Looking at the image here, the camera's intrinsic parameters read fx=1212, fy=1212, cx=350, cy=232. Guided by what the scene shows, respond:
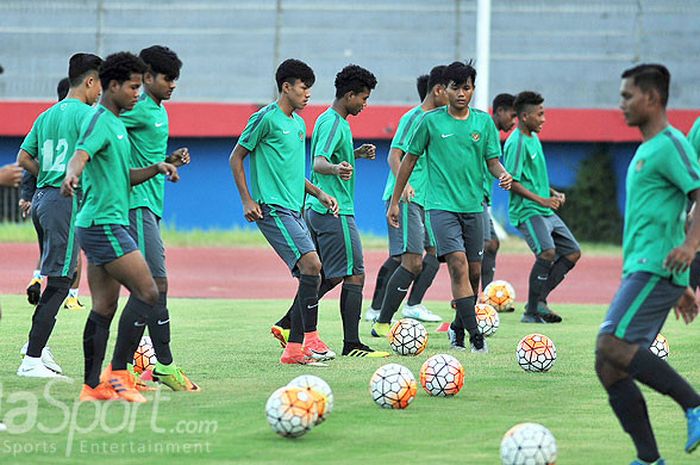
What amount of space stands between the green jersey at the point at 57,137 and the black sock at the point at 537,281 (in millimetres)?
6995

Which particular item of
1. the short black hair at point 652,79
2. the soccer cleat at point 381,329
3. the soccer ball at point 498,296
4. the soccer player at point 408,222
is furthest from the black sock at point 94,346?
the soccer ball at point 498,296

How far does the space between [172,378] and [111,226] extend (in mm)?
1370

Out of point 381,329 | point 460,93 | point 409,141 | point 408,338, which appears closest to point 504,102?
point 381,329

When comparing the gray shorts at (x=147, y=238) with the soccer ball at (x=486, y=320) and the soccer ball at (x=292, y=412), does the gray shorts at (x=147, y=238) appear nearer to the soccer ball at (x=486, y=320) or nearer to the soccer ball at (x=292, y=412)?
the soccer ball at (x=292, y=412)

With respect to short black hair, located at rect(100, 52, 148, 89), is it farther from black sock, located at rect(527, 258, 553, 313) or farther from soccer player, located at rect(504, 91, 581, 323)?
black sock, located at rect(527, 258, 553, 313)

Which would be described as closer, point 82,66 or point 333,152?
point 82,66

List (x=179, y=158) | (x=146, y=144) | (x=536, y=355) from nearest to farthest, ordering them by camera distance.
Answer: (x=179, y=158) → (x=146, y=144) → (x=536, y=355)

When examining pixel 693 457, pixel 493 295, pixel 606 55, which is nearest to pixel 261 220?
pixel 693 457

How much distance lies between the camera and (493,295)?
1588 cm

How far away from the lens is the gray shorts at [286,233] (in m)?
10.4

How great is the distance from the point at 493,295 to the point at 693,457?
904 centimetres

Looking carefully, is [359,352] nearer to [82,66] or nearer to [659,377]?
[82,66]

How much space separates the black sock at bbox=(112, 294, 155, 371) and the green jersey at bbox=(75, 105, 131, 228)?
60 cm

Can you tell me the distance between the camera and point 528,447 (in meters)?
6.22
